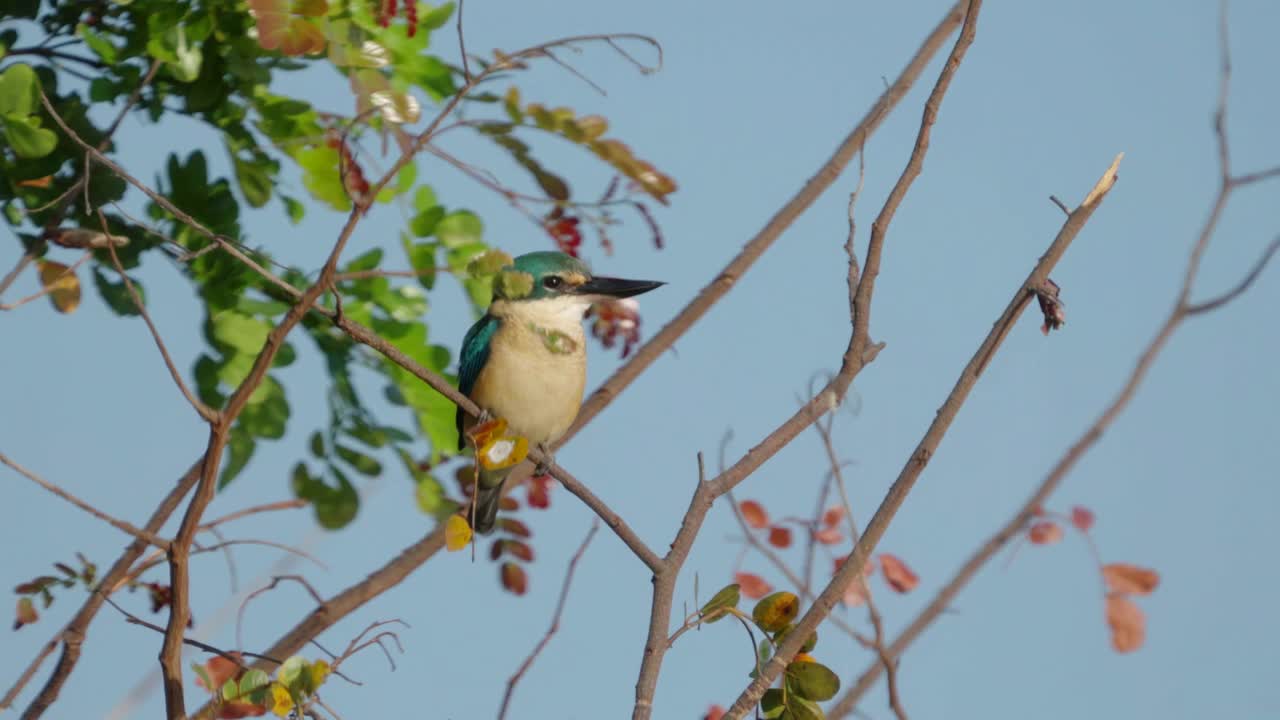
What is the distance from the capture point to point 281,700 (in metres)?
2.12

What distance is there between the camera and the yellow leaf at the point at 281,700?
211cm

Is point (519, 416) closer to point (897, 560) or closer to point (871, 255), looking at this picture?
point (897, 560)

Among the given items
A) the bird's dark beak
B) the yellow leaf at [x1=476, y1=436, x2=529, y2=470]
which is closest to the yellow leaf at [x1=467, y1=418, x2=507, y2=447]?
the yellow leaf at [x1=476, y1=436, x2=529, y2=470]

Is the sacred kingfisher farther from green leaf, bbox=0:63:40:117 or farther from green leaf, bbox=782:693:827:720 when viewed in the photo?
green leaf, bbox=782:693:827:720

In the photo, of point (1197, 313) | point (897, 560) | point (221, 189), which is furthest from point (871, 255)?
point (221, 189)

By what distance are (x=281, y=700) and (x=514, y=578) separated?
176 cm

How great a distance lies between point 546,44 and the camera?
2623 millimetres

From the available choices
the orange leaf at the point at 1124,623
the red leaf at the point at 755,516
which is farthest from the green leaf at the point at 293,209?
the orange leaf at the point at 1124,623

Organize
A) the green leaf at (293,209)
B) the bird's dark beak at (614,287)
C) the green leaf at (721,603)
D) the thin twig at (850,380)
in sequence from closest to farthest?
the thin twig at (850,380) → the green leaf at (721,603) → the green leaf at (293,209) → the bird's dark beak at (614,287)

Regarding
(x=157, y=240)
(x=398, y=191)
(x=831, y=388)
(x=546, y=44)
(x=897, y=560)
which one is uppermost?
(x=398, y=191)

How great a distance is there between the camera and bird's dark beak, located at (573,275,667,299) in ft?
13.3

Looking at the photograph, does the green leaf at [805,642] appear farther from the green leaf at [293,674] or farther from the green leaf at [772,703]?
the green leaf at [293,674]

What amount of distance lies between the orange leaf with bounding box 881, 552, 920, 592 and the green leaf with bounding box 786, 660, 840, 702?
132 centimetres

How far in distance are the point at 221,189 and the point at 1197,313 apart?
8.63 feet
